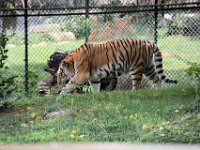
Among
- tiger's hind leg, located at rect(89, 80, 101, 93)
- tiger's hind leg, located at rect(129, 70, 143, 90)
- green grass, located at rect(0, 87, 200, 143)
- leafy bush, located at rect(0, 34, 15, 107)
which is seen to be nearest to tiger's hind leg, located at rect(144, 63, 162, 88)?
tiger's hind leg, located at rect(129, 70, 143, 90)

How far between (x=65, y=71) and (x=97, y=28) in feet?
7.17

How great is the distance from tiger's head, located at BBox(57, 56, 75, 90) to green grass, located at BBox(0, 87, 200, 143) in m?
2.21

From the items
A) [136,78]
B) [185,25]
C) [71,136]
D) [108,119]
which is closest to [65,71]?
[136,78]

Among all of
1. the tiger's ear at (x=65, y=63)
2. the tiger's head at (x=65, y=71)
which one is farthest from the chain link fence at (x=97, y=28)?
the tiger's ear at (x=65, y=63)

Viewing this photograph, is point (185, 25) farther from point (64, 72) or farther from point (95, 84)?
point (64, 72)

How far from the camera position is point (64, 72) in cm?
990

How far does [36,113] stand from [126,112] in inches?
47.4

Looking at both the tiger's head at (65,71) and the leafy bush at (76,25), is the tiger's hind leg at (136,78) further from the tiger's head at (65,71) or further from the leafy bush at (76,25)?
the leafy bush at (76,25)

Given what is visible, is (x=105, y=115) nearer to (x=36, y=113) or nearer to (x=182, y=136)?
(x=36, y=113)

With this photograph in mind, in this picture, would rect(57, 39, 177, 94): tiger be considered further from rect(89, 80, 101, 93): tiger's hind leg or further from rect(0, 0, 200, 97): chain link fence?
rect(0, 0, 200, 97): chain link fence

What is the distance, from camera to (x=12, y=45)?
12398 mm

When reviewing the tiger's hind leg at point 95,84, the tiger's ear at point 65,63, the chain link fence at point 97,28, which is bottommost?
the tiger's hind leg at point 95,84

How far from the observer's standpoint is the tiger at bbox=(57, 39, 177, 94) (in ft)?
32.3

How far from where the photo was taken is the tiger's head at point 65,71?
9.84 meters
